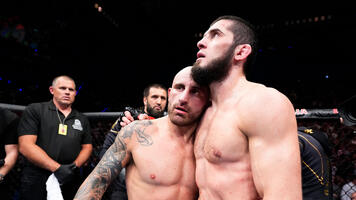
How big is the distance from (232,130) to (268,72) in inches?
238

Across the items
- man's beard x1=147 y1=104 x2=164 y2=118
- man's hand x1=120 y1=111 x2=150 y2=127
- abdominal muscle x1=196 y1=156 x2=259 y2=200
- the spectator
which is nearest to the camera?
abdominal muscle x1=196 y1=156 x2=259 y2=200

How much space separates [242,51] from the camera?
1207mm

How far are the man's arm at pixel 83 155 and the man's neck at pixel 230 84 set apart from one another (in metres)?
1.80

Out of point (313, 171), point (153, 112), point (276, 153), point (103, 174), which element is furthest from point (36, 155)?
point (313, 171)

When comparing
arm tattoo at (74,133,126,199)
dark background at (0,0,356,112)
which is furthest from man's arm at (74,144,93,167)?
dark background at (0,0,356,112)

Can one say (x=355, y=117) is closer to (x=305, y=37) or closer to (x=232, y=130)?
(x=232, y=130)

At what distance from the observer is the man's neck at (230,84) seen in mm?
1180

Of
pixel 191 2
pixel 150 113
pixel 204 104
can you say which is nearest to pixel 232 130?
pixel 204 104

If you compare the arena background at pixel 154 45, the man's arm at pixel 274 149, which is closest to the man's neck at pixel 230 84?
the man's arm at pixel 274 149

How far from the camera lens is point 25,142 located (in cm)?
228

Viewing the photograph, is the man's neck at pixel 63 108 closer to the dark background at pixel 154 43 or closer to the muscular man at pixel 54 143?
the muscular man at pixel 54 143

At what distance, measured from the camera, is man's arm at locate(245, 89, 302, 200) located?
33.4 inches

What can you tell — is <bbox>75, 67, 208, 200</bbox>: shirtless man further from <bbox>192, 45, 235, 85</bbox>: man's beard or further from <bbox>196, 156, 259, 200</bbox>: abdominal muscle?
<bbox>196, 156, 259, 200</bbox>: abdominal muscle

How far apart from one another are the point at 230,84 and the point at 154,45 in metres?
6.41
